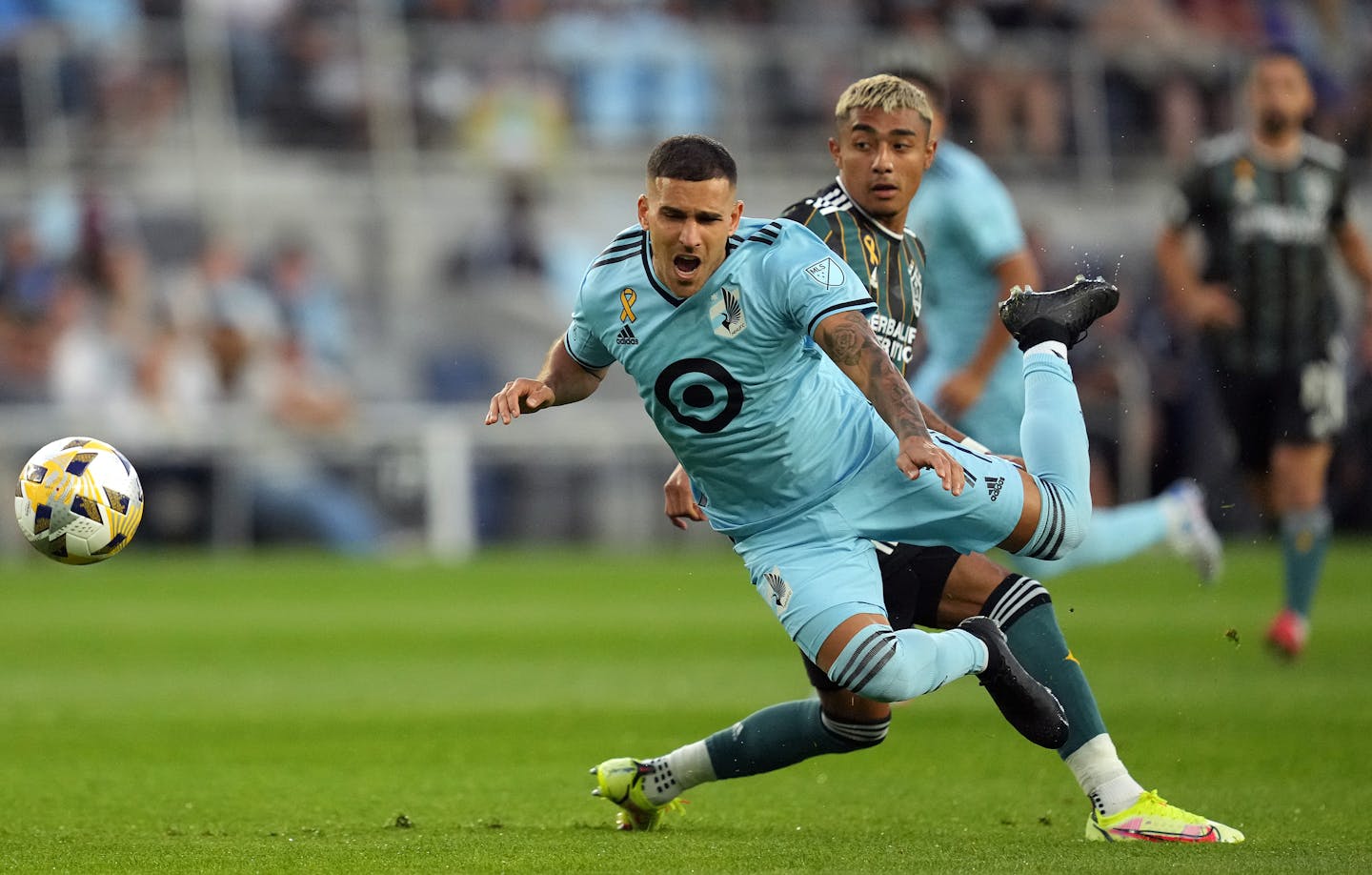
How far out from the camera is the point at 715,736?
21.9ft

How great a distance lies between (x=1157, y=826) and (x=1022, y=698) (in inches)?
24.0

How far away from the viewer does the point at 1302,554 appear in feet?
35.4

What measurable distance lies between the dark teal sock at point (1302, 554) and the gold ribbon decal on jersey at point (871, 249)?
490 centimetres

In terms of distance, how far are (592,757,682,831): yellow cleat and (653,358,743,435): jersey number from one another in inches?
47.9

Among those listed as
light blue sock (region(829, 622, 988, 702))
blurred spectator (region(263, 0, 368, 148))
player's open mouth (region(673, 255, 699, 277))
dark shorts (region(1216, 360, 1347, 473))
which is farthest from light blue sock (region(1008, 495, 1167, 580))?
blurred spectator (region(263, 0, 368, 148))

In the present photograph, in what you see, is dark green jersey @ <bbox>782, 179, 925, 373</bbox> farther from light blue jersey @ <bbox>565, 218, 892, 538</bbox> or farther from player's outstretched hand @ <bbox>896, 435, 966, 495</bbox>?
player's outstretched hand @ <bbox>896, 435, 966, 495</bbox>

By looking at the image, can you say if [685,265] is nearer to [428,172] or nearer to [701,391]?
[701,391]

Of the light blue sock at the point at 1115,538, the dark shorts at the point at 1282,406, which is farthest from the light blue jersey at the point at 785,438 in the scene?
the dark shorts at the point at 1282,406

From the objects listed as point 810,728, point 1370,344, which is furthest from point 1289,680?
point 1370,344

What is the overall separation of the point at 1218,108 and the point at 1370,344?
2971 millimetres

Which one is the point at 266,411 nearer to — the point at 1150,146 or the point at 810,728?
the point at 1150,146

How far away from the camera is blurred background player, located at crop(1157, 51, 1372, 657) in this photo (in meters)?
10.9

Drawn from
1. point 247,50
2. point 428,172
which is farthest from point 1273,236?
point 247,50

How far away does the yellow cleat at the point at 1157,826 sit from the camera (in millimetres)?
6043
